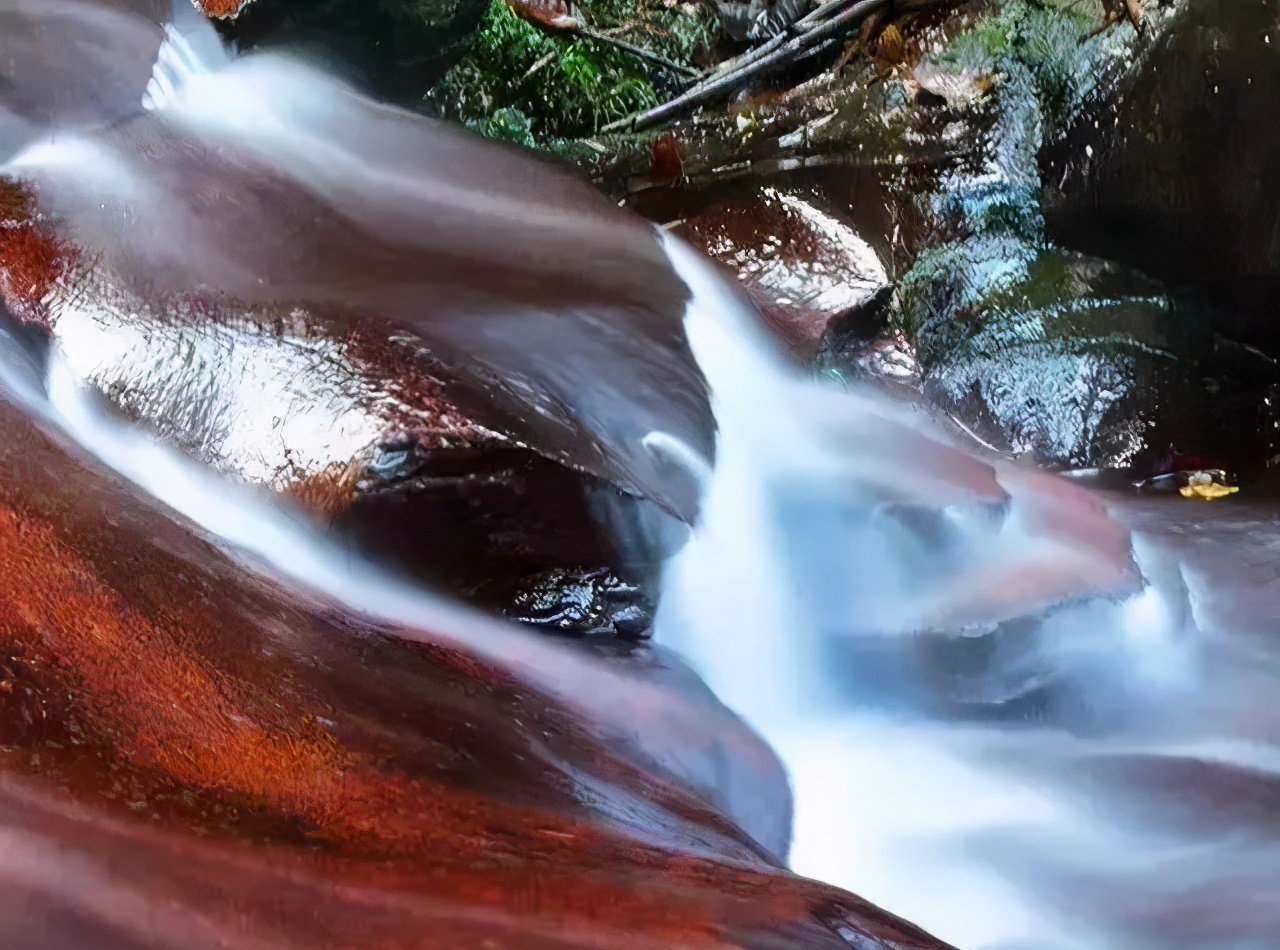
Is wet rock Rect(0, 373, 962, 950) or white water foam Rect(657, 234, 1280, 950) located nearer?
wet rock Rect(0, 373, 962, 950)

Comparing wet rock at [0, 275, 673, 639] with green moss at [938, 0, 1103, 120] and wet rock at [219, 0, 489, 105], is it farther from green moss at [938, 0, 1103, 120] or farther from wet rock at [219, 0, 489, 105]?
green moss at [938, 0, 1103, 120]

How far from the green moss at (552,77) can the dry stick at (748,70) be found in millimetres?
156

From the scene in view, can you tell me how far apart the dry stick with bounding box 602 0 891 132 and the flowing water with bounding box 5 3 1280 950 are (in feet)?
2.97

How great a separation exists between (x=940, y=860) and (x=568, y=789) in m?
1.17

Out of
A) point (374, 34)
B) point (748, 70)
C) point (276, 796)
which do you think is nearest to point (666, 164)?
point (748, 70)

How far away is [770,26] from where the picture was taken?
12.4 feet

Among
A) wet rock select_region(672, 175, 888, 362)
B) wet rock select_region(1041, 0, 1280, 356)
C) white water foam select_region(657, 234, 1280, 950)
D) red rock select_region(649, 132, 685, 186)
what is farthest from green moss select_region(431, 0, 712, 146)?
wet rock select_region(1041, 0, 1280, 356)

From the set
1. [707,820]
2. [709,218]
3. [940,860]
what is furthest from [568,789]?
[709,218]

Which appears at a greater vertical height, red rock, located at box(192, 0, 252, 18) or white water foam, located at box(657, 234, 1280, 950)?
red rock, located at box(192, 0, 252, 18)

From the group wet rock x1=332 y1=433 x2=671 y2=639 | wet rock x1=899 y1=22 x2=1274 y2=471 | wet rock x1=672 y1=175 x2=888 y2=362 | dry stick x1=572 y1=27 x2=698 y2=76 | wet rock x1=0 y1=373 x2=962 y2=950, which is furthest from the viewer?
dry stick x1=572 y1=27 x2=698 y2=76

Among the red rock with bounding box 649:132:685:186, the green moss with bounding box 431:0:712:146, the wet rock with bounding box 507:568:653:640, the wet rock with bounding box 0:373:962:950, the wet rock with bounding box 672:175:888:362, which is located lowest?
the wet rock with bounding box 0:373:962:950

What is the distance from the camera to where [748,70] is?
3664 millimetres

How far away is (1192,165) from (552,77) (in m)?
2.39

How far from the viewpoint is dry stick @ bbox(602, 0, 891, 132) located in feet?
11.8
